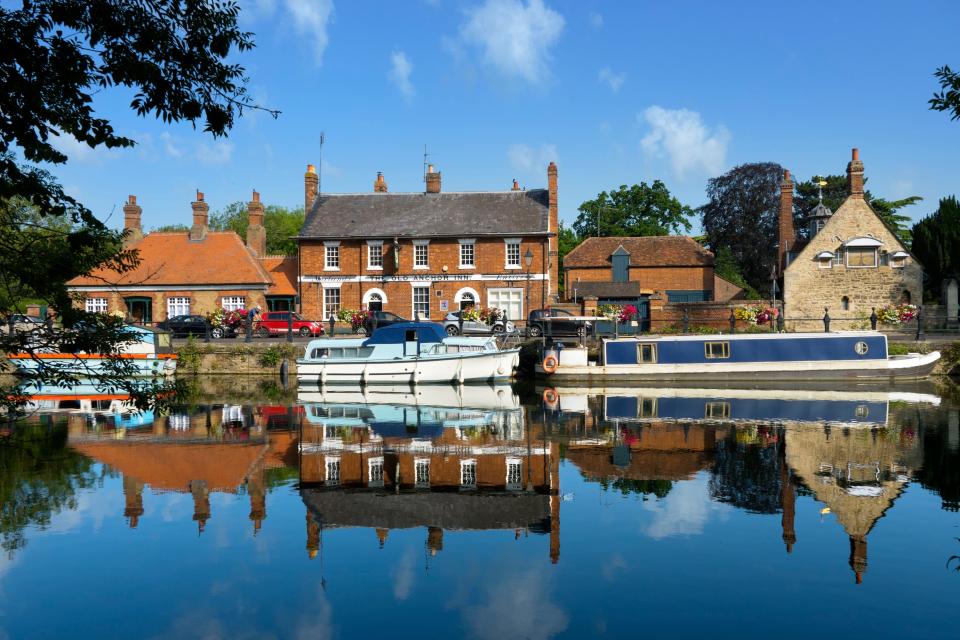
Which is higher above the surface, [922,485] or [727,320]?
[727,320]

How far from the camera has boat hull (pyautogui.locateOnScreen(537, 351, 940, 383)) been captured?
3044 centimetres

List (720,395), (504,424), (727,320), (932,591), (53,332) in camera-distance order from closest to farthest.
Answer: (53,332) → (932,591) → (504,424) → (720,395) → (727,320)

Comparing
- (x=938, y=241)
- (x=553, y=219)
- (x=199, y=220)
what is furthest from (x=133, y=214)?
(x=938, y=241)

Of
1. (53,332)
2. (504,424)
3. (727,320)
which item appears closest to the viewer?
(53,332)

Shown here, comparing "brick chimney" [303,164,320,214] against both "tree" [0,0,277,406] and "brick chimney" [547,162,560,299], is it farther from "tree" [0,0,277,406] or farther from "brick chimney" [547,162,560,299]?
"tree" [0,0,277,406]

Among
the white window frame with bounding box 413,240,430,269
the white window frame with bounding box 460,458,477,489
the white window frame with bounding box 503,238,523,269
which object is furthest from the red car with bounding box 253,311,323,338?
the white window frame with bounding box 460,458,477,489

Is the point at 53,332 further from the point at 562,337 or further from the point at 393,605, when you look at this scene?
the point at 562,337

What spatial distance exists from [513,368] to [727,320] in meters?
11.6

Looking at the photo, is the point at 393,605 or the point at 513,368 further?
the point at 513,368

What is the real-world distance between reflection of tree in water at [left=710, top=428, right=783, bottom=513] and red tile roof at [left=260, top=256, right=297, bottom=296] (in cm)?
3222

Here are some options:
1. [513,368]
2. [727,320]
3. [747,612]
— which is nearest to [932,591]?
[747,612]

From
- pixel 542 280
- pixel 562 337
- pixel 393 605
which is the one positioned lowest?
pixel 393 605

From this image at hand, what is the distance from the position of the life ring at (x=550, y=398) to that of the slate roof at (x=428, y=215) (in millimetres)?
15194

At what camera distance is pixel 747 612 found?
8445 mm
